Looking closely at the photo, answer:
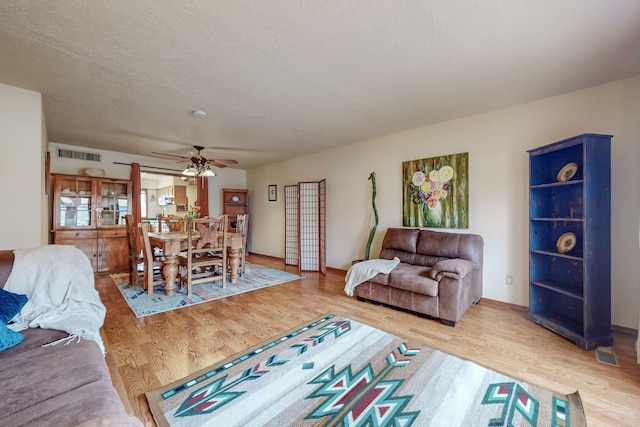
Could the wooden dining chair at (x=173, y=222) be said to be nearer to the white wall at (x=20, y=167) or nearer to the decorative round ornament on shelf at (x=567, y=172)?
the white wall at (x=20, y=167)

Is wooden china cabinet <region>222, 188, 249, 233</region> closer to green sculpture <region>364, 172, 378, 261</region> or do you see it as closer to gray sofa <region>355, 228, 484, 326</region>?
green sculpture <region>364, 172, 378, 261</region>

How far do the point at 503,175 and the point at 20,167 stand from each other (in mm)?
5395

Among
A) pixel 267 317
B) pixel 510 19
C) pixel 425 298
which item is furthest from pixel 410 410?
pixel 510 19

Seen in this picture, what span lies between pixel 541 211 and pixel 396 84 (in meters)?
2.18

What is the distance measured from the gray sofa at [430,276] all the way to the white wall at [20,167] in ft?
12.3

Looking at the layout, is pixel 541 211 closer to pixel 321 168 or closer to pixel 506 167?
pixel 506 167

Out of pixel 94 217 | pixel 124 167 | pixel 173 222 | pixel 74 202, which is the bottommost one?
pixel 173 222

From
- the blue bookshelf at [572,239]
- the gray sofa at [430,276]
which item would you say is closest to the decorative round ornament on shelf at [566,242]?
the blue bookshelf at [572,239]

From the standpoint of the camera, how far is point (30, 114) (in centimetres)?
269

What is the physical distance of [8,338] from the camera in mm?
1314

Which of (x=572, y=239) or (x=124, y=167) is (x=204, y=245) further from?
(x=572, y=239)

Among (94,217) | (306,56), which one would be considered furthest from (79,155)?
(306,56)

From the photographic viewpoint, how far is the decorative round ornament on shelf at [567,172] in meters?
2.58

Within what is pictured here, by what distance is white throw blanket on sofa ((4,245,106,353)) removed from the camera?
1546 mm
